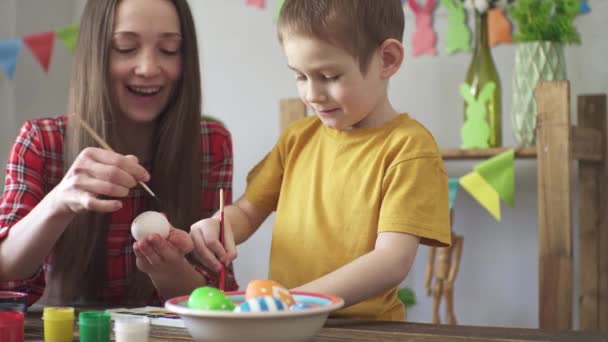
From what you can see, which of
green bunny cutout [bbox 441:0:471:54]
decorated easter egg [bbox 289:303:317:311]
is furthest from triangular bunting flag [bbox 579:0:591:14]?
decorated easter egg [bbox 289:303:317:311]

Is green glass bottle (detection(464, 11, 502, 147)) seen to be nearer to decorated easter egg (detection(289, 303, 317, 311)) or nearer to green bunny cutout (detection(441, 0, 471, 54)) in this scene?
green bunny cutout (detection(441, 0, 471, 54))

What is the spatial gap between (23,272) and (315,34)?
70 cm

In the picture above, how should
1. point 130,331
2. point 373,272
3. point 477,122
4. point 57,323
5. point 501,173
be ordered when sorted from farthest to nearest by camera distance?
point 477,122, point 501,173, point 373,272, point 57,323, point 130,331

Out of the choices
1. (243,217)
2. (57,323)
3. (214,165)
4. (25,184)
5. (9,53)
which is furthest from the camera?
(9,53)

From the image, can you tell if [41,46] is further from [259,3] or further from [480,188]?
[480,188]

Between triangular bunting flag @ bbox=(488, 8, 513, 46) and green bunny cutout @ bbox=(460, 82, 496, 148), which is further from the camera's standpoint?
triangular bunting flag @ bbox=(488, 8, 513, 46)

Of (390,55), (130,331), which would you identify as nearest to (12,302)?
(130,331)

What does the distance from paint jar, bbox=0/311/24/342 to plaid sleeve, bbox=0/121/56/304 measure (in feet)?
1.85

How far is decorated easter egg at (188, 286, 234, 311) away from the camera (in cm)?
77

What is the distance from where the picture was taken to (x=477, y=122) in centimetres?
230

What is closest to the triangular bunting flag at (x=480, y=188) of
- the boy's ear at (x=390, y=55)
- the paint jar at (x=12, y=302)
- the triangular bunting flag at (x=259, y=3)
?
the boy's ear at (x=390, y=55)

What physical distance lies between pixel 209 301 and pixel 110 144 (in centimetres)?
86

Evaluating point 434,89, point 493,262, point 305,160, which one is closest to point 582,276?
point 493,262

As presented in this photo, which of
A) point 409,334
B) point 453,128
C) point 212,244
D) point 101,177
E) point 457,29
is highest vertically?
point 457,29
